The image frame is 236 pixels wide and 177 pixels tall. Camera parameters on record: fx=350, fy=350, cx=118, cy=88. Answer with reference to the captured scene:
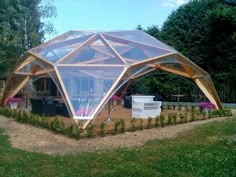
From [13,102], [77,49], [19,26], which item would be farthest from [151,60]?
[19,26]

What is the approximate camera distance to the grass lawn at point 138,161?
5.85 m

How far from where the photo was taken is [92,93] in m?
11.0

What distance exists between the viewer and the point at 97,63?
1218 cm

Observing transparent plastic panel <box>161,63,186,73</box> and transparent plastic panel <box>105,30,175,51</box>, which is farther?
transparent plastic panel <box>161,63,186,73</box>

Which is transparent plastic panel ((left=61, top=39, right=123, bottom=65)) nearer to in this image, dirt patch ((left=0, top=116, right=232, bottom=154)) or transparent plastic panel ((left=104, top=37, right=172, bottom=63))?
transparent plastic panel ((left=104, top=37, right=172, bottom=63))

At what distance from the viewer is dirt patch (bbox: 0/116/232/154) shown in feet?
26.5

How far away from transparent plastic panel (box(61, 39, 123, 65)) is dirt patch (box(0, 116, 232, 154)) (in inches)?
114

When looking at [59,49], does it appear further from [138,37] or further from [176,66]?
[176,66]

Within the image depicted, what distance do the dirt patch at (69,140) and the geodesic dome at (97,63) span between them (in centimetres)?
117

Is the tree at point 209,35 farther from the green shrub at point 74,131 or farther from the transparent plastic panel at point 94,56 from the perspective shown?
the green shrub at point 74,131

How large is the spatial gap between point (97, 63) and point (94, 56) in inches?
26.5

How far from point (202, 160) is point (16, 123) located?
25.6 feet

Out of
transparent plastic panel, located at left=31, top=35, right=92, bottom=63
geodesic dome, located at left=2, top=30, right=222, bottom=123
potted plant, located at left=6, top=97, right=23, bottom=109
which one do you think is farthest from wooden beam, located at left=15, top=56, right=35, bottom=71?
potted plant, located at left=6, top=97, right=23, bottom=109

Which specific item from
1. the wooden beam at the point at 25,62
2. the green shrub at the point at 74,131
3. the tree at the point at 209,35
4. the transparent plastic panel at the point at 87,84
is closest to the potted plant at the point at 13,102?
the wooden beam at the point at 25,62
